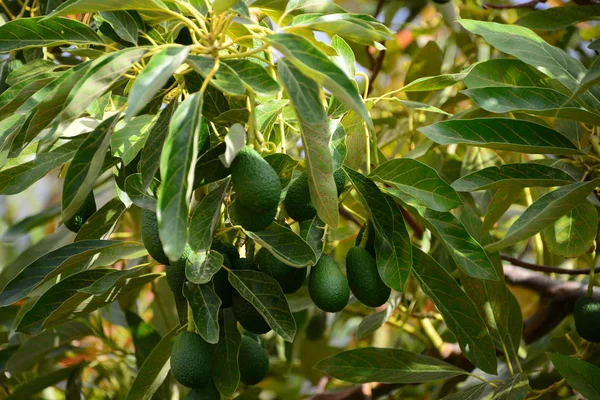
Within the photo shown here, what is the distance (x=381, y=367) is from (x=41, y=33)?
0.84m

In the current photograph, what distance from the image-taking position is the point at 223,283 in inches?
44.4

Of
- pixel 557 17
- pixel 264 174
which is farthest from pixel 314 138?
pixel 557 17

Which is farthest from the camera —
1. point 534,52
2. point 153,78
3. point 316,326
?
point 316,326

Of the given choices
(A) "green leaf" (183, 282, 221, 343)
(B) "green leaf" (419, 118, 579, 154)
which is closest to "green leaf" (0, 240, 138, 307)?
(A) "green leaf" (183, 282, 221, 343)

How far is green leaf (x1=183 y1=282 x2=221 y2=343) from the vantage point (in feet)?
3.44

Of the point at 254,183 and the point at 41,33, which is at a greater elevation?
the point at 41,33

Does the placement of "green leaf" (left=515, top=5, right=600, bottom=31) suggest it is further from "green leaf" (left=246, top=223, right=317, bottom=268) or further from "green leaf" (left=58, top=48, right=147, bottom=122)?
"green leaf" (left=58, top=48, right=147, bottom=122)

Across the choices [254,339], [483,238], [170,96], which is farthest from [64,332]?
[483,238]

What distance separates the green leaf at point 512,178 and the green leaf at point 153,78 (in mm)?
506

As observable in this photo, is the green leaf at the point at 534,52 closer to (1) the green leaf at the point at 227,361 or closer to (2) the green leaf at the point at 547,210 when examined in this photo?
(2) the green leaf at the point at 547,210

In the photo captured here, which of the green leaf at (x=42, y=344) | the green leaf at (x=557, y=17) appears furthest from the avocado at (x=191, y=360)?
the green leaf at (x=557, y=17)

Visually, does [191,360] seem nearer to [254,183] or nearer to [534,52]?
[254,183]

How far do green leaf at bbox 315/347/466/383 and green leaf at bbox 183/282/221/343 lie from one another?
0.44 metres

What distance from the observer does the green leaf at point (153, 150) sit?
99 cm
